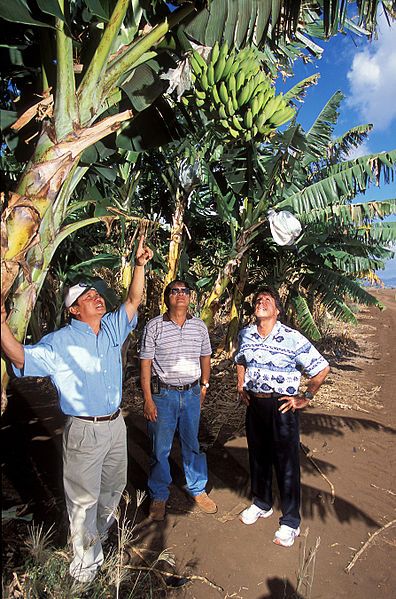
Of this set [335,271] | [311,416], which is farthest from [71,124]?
[335,271]

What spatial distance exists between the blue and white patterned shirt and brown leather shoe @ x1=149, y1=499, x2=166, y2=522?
1.18 m

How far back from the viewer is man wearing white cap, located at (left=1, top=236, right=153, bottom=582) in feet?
7.50

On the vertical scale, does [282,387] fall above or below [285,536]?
above

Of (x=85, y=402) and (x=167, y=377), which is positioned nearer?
(x=85, y=402)

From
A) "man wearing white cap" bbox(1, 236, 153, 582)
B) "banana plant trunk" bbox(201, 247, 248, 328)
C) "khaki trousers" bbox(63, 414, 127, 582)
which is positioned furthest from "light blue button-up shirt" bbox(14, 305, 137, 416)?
"banana plant trunk" bbox(201, 247, 248, 328)

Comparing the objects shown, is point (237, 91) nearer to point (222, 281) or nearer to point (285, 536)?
point (285, 536)

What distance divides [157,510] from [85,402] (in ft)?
4.47

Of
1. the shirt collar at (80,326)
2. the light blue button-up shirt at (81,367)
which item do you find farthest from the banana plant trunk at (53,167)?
the shirt collar at (80,326)

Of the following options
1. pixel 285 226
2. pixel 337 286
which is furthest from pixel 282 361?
pixel 337 286

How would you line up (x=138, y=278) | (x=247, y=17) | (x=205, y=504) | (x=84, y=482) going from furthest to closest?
1. (x=205, y=504)
2. (x=247, y=17)
3. (x=138, y=278)
4. (x=84, y=482)

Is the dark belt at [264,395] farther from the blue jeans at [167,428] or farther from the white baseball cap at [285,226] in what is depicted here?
the white baseball cap at [285,226]

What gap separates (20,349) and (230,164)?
4.07m

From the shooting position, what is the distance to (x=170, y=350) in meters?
3.19

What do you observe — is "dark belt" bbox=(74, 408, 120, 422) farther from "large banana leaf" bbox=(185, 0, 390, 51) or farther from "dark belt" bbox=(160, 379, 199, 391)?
"large banana leaf" bbox=(185, 0, 390, 51)
